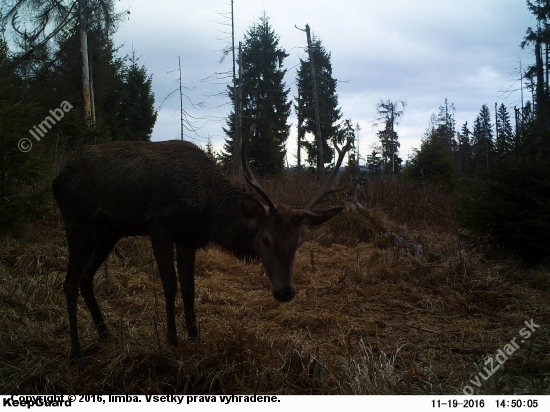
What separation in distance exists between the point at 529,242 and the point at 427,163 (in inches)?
599

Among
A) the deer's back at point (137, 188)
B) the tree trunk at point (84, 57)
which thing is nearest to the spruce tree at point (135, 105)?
the tree trunk at point (84, 57)

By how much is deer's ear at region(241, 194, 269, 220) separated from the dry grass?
3.29ft

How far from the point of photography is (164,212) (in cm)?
362

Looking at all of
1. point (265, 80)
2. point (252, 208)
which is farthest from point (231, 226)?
point (265, 80)

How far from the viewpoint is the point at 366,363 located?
3379 millimetres

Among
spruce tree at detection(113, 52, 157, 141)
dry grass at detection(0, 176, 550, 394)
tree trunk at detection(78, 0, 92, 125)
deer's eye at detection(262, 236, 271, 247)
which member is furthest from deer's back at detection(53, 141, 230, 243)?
spruce tree at detection(113, 52, 157, 141)

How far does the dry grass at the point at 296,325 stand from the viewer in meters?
3.02

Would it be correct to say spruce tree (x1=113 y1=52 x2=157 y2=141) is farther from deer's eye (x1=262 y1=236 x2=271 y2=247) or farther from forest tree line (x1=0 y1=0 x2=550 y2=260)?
deer's eye (x1=262 y1=236 x2=271 y2=247)

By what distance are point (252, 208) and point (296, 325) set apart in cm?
197

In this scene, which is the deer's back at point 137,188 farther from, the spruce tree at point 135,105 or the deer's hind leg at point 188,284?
the spruce tree at point 135,105

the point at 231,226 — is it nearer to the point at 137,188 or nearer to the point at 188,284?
the point at 188,284

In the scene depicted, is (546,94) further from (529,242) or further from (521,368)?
(521,368)

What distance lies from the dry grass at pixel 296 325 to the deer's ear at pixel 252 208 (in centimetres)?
100

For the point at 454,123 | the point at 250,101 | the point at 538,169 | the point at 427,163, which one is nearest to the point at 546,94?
the point at 427,163
